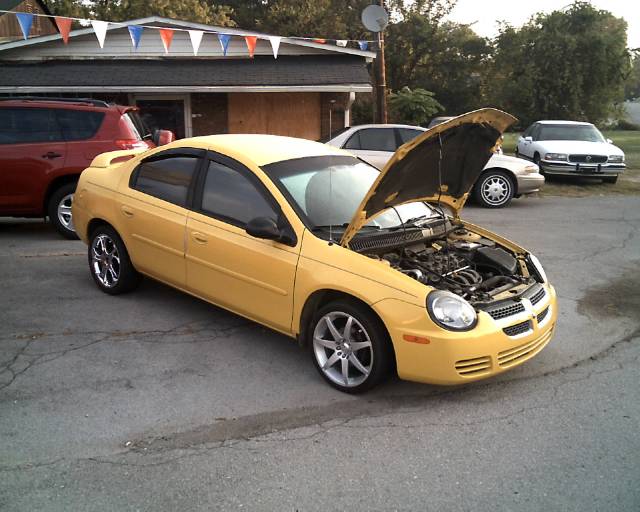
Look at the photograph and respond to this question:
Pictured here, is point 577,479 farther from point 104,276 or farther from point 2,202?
point 2,202

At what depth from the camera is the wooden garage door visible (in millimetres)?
16344

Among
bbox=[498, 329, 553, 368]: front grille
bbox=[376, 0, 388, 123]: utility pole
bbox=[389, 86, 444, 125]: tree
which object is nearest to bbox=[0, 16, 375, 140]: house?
bbox=[376, 0, 388, 123]: utility pole

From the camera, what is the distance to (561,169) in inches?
555

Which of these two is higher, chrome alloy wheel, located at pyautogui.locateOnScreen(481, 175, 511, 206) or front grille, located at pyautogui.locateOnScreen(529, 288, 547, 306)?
front grille, located at pyautogui.locateOnScreen(529, 288, 547, 306)

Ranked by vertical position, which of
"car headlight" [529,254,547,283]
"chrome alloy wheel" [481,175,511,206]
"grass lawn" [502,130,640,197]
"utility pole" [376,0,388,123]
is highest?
"utility pole" [376,0,388,123]

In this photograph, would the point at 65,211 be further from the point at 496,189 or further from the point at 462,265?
the point at 496,189

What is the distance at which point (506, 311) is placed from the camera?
3.98 metres

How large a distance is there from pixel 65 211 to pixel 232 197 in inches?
177

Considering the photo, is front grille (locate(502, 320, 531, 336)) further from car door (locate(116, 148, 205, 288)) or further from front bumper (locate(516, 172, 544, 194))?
front bumper (locate(516, 172, 544, 194))

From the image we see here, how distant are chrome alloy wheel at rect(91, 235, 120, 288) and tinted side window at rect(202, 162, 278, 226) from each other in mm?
1393

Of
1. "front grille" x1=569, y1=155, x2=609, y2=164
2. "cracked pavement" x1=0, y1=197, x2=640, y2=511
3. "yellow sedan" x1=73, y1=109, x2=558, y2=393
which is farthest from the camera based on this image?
"front grille" x1=569, y1=155, x2=609, y2=164

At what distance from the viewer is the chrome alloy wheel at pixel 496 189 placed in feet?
37.3

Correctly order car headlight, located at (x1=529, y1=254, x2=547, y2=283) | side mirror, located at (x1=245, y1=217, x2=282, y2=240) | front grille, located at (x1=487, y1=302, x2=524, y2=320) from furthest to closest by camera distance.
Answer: car headlight, located at (x1=529, y1=254, x2=547, y2=283) < side mirror, located at (x1=245, y1=217, x2=282, y2=240) < front grille, located at (x1=487, y1=302, x2=524, y2=320)

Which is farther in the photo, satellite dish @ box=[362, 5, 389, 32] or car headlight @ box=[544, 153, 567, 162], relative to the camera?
car headlight @ box=[544, 153, 567, 162]
